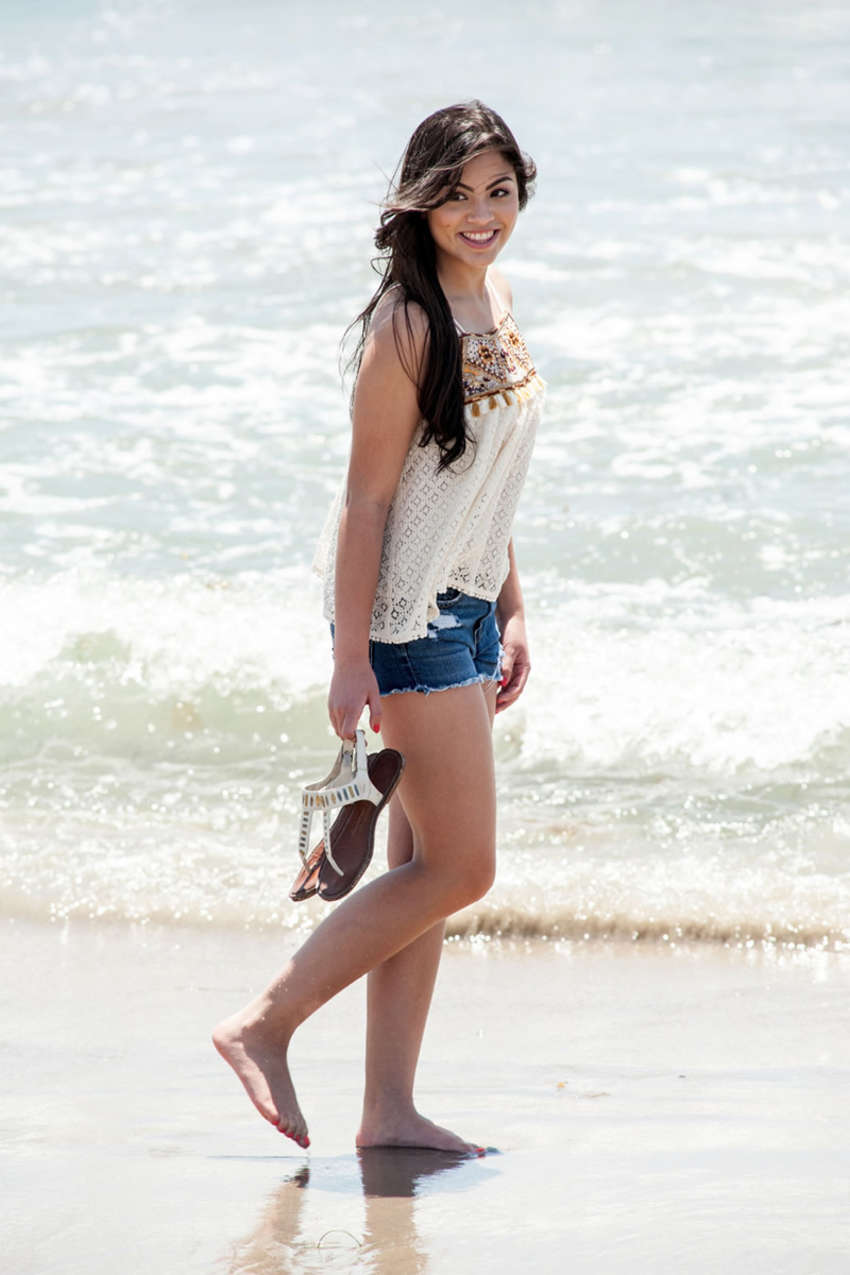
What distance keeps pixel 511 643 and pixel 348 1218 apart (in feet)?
3.63

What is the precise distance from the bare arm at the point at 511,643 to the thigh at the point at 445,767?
0.32 metres

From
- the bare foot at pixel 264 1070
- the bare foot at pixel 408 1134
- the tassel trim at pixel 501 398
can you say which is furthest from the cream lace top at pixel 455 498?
the bare foot at pixel 408 1134

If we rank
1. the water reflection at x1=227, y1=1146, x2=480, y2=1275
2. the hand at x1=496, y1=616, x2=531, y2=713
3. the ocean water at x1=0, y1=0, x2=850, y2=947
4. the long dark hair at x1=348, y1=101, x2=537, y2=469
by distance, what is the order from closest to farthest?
the water reflection at x1=227, y1=1146, x2=480, y2=1275 < the long dark hair at x1=348, y1=101, x2=537, y2=469 < the hand at x1=496, y1=616, x2=531, y2=713 < the ocean water at x1=0, y1=0, x2=850, y2=947

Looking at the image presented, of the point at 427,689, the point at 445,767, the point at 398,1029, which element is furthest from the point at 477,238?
the point at 398,1029

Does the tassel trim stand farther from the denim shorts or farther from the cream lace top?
the denim shorts

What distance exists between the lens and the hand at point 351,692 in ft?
8.63

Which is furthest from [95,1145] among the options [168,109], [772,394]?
[168,109]

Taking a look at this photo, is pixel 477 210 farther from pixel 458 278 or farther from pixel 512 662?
pixel 512 662

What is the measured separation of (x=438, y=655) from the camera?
272cm

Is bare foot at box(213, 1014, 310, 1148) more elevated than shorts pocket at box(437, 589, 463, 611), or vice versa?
shorts pocket at box(437, 589, 463, 611)

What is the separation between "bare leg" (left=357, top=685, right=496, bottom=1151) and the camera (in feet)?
9.41

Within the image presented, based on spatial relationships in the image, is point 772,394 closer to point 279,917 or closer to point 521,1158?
point 279,917

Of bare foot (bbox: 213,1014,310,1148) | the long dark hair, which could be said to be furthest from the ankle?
the long dark hair

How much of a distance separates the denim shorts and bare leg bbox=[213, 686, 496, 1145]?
3cm
